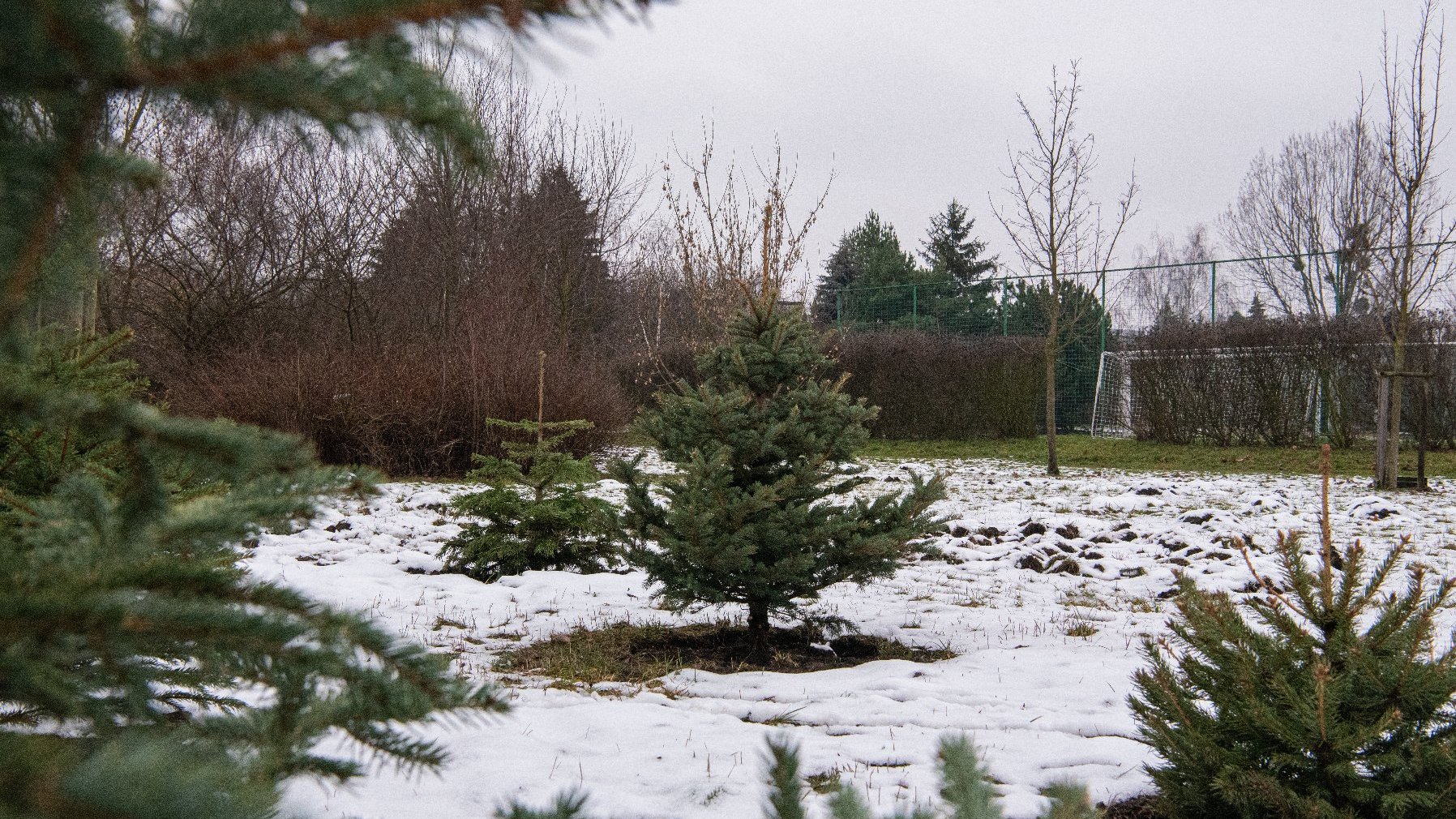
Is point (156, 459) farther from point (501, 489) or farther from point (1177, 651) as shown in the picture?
point (501, 489)

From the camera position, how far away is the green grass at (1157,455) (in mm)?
14281

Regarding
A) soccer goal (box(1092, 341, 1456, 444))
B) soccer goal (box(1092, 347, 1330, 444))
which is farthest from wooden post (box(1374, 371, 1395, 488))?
soccer goal (box(1092, 347, 1330, 444))

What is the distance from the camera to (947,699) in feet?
12.9

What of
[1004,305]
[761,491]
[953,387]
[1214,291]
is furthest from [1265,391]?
[761,491]

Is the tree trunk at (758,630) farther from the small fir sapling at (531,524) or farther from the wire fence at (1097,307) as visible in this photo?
the wire fence at (1097,307)

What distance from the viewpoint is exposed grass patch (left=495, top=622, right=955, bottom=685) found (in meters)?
4.38

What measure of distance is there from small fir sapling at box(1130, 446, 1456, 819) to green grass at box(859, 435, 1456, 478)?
989 centimetres

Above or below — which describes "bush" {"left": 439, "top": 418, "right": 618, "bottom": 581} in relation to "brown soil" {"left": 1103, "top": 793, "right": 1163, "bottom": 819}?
above

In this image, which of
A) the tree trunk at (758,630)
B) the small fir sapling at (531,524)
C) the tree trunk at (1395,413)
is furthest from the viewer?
the tree trunk at (1395,413)

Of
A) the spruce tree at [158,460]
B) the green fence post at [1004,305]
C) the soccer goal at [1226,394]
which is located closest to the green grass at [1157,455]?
the soccer goal at [1226,394]

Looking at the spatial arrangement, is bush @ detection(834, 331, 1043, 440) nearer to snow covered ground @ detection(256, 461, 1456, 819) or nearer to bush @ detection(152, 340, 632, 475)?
bush @ detection(152, 340, 632, 475)

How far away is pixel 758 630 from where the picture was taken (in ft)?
16.4

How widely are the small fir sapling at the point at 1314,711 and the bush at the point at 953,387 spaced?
1689 centimetres

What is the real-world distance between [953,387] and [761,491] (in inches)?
618
